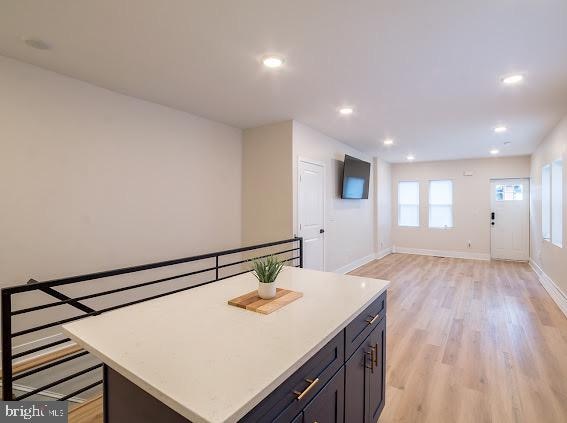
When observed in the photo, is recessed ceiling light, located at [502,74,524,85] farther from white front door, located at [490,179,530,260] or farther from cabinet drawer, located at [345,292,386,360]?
white front door, located at [490,179,530,260]

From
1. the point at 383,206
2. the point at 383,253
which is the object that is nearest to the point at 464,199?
the point at 383,206

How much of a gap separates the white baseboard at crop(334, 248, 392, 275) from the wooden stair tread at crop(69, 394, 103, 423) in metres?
3.93

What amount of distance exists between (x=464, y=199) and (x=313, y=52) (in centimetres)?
684

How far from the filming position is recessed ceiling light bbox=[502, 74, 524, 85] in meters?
2.62

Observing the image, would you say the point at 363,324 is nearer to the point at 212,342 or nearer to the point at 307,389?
the point at 307,389

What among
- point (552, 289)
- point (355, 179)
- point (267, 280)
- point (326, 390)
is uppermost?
point (355, 179)

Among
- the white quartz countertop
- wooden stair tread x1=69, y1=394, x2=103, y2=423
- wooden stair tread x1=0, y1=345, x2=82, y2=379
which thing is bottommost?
wooden stair tread x1=69, y1=394, x2=103, y2=423

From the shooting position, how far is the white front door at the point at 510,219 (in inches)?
269

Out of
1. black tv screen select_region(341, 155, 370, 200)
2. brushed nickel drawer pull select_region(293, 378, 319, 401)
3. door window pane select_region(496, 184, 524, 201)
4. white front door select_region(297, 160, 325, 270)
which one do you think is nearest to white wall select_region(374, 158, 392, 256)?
black tv screen select_region(341, 155, 370, 200)

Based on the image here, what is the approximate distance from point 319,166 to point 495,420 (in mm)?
3570

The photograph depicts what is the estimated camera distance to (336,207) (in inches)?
208

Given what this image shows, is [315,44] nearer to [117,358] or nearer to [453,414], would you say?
[117,358]

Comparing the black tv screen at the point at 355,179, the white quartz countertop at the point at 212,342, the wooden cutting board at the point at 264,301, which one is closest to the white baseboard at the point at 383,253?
the black tv screen at the point at 355,179

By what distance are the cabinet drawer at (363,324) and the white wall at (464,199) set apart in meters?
6.92
